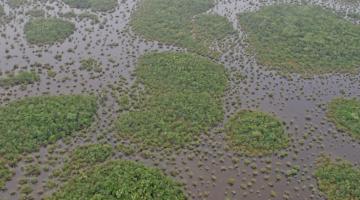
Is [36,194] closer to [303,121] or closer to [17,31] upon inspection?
[303,121]

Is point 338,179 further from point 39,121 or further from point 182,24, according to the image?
point 182,24

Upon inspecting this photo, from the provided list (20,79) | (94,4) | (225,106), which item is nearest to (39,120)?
(20,79)

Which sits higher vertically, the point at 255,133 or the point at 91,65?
the point at 91,65

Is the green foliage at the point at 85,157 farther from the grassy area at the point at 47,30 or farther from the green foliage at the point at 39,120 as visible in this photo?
the grassy area at the point at 47,30

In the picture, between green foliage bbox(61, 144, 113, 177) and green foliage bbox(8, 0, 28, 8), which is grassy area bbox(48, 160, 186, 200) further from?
green foliage bbox(8, 0, 28, 8)

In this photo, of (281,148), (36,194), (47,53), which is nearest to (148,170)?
(36,194)

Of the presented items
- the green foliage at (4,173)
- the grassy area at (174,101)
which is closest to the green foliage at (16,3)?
the grassy area at (174,101)
